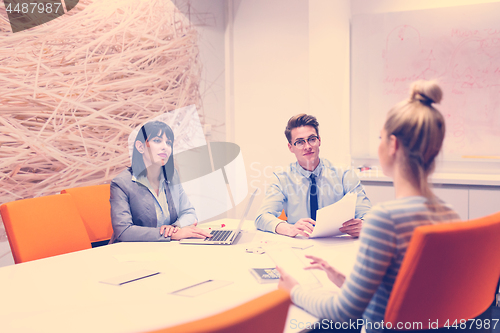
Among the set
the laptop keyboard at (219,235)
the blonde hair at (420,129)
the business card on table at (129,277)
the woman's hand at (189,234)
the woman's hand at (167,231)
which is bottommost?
the laptop keyboard at (219,235)

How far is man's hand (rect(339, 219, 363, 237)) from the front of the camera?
76.7 inches

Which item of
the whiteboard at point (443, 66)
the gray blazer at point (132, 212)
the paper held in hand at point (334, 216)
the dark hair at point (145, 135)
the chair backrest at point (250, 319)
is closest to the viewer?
the chair backrest at point (250, 319)

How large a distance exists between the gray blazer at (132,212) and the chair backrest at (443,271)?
1.32 meters

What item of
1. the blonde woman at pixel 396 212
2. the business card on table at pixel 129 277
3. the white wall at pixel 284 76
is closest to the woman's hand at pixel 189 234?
the business card on table at pixel 129 277

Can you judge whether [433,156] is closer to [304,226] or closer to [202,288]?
[202,288]

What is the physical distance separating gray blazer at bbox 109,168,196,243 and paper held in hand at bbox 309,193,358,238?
28.9 inches

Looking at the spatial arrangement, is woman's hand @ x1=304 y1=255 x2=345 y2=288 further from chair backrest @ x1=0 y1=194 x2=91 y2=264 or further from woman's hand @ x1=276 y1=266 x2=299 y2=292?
chair backrest @ x1=0 y1=194 x2=91 y2=264

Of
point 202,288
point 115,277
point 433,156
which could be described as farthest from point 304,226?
point 433,156

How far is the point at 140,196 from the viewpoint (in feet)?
7.23

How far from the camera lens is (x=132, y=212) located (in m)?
2.19

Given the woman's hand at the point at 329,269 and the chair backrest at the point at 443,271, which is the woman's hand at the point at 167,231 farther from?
the chair backrest at the point at 443,271

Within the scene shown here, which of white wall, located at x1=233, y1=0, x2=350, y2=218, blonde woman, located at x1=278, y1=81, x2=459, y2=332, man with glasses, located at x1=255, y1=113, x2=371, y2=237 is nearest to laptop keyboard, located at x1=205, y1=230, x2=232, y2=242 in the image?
man with glasses, located at x1=255, y1=113, x2=371, y2=237

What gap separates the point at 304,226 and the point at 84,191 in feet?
4.19

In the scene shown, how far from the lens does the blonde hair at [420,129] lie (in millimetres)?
972
